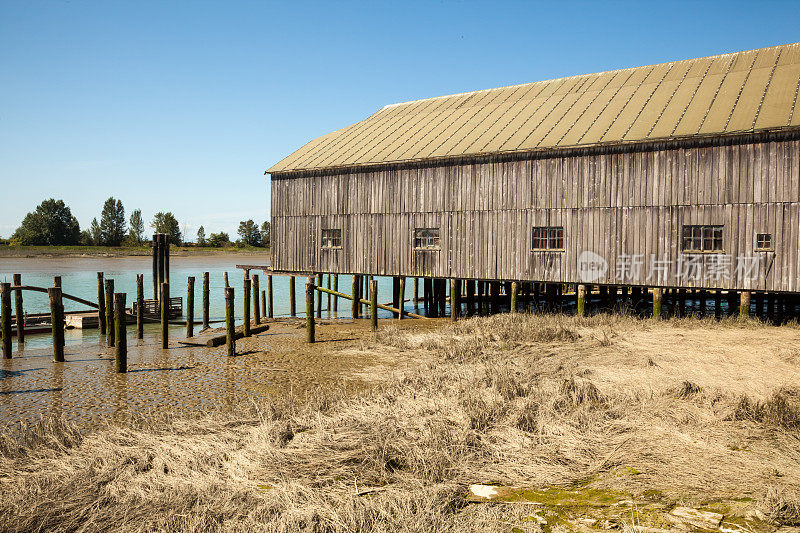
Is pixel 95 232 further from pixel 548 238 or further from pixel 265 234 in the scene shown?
pixel 548 238

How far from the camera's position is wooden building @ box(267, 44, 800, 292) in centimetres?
1831

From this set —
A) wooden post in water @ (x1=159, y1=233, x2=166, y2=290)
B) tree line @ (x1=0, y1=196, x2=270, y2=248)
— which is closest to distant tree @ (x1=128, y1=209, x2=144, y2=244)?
tree line @ (x1=0, y1=196, x2=270, y2=248)

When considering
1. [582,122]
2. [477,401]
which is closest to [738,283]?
[582,122]

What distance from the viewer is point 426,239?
2464 cm

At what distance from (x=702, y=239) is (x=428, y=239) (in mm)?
10491

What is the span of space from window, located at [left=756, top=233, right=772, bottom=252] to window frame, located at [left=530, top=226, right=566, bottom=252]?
616 centimetres

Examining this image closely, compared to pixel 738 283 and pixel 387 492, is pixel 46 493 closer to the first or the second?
pixel 387 492

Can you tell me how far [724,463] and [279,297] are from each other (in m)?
45.4

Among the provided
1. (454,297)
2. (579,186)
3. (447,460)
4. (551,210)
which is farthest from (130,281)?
(447,460)

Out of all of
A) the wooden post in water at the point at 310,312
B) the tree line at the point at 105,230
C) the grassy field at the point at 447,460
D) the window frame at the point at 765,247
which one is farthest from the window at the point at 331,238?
the tree line at the point at 105,230

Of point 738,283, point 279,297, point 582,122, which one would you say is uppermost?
point 582,122

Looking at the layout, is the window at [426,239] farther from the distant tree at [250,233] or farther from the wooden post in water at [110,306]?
the distant tree at [250,233]

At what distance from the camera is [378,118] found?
3189 centimetres

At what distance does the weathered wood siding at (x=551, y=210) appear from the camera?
1811 cm
